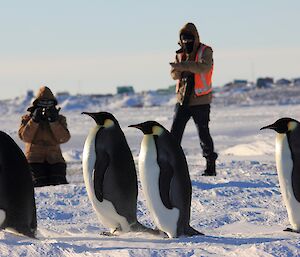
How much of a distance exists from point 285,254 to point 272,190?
3704mm

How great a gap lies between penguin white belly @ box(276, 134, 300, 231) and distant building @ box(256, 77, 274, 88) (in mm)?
75903

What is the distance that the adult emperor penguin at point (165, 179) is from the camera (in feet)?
18.2

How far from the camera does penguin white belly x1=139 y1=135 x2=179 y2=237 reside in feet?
18.2

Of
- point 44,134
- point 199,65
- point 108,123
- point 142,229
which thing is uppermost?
point 199,65

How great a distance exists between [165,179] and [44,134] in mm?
3115

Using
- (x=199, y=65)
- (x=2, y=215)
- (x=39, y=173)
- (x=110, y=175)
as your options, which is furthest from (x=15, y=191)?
(x=199, y=65)

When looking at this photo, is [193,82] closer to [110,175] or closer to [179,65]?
[179,65]

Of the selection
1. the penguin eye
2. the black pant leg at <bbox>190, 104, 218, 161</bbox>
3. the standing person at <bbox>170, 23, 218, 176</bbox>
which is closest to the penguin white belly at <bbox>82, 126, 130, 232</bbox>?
the penguin eye

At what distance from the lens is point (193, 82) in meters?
8.81

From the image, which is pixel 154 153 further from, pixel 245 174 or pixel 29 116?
pixel 245 174

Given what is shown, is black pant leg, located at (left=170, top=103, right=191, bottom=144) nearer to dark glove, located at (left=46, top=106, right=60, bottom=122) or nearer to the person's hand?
the person's hand

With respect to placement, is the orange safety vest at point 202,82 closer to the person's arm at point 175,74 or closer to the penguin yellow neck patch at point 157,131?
the person's arm at point 175,74

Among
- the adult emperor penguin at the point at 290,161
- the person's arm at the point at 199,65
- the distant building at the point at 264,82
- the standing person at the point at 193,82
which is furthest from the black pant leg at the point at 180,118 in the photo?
the distant building at the point at 264,82

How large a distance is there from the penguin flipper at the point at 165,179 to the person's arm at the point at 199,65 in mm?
3118
